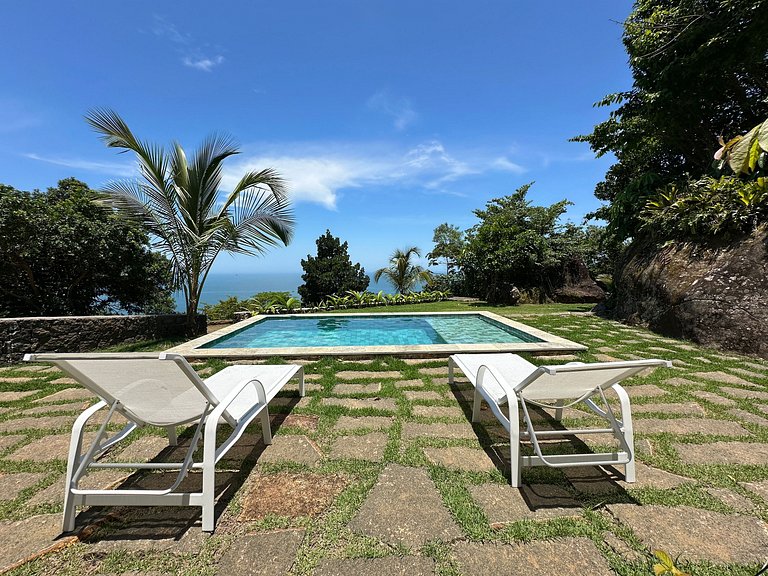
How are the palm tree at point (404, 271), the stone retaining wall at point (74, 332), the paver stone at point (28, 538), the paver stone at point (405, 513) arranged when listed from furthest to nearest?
the palm tree at point (404, 271), the stone retaining wall at point (74, 332), the paver stone at point (405, 513), the paver stone at point (28, 538)

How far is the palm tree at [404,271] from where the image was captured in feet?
69.0

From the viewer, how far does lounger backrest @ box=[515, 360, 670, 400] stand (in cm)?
197

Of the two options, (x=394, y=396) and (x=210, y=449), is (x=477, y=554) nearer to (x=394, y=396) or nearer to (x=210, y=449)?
(x=210, y=449)

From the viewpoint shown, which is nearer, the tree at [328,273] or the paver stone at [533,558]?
the paver stone at [533,558]

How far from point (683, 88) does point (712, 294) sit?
5759 mm

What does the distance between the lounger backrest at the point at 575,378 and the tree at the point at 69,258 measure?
8.07 m

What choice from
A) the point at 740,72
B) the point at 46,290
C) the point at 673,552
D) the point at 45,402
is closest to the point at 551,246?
the point at 740,72

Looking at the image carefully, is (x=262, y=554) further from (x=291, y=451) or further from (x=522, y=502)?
(x=522, y=502)

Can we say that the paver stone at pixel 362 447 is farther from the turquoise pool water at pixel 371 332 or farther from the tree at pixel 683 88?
the tree at pixel 683 88

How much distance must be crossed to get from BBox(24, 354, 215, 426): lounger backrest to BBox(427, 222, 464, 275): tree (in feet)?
70.9

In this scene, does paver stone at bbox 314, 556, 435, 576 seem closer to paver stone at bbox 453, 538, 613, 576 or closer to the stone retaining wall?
paver stone at bbox 453, 538, 613, 576

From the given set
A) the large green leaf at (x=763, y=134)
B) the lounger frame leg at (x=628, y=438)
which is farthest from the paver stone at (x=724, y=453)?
the large green leaf at (x=763, y=134)

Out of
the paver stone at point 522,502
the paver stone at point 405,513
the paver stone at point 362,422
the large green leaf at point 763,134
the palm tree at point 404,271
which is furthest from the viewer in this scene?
the palm tree at point 404,271

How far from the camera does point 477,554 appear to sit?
1571 millimetres
